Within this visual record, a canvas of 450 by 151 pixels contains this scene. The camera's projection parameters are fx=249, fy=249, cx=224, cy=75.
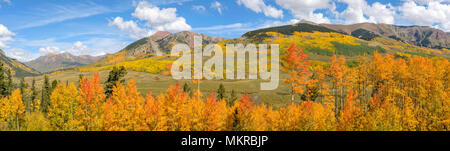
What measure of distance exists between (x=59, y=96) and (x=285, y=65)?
1614 inches

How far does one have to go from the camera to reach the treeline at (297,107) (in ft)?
113

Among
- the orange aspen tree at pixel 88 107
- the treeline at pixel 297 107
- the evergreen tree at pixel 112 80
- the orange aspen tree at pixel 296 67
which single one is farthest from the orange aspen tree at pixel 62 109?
the orange aspen tree at pixel 296 67

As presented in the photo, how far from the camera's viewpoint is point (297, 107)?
4091cm

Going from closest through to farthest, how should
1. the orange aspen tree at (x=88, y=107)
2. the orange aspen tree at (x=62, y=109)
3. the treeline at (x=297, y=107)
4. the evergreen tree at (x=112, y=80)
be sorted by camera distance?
the treeline at (x=297, y=107), the orange aspen tree at (x=88, y=107), the orange aspen tree at (x=62, y=109), the evergreen tree at (x=112, y=80)

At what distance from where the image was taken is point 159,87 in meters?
178

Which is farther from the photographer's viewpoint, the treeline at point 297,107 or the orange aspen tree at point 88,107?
the orange aspen tree at point 88,107

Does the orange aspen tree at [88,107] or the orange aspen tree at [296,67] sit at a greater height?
the orange aspen tree at [296,67]

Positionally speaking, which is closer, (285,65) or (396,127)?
(396,127)

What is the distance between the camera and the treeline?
34.4 m

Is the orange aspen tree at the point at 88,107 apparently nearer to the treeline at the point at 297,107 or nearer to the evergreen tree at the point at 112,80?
the treeline at the point at 297,107

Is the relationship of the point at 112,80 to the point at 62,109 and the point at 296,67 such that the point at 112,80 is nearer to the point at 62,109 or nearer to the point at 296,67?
the point at 62,109

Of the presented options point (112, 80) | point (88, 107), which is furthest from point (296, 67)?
point (112, 80)

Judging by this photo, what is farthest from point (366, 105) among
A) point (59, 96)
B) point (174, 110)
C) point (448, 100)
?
point (59, 96)

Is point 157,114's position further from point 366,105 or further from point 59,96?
point 366,105
